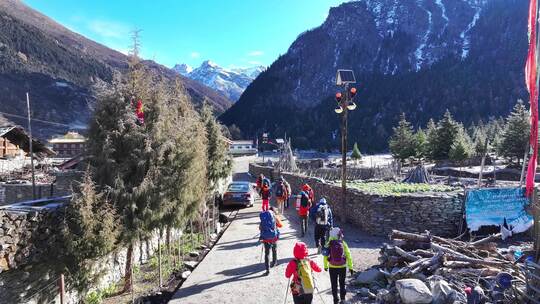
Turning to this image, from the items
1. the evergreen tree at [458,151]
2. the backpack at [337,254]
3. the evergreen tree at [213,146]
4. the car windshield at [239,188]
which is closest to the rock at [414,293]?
the backpack at [337,254]

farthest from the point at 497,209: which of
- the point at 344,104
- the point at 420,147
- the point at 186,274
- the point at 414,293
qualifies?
the point at 420,147

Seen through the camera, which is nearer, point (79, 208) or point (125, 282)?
point (79, 208)

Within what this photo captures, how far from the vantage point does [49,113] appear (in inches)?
4882

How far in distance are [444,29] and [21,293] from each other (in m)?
198

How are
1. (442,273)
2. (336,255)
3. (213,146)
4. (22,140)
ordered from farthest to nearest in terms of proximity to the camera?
1. (22,140)
2. (213,146)
3. (442,273)
4. (336,255)

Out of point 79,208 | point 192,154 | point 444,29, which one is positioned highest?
point 444,29

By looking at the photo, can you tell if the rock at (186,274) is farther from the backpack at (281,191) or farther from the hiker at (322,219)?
the backpack at (281,191)

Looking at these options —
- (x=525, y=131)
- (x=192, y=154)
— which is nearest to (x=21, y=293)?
(x=192, y=154)

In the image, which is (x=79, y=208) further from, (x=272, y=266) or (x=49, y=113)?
(x=49, y=113)

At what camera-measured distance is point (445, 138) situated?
5156 cm

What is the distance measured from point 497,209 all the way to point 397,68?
170864 millimetres

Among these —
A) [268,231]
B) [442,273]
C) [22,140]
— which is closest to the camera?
[442,273]

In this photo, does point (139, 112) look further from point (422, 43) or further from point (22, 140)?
point (422, 43)

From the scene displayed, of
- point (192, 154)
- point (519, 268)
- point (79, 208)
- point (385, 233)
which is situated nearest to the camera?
point (79, 208)
